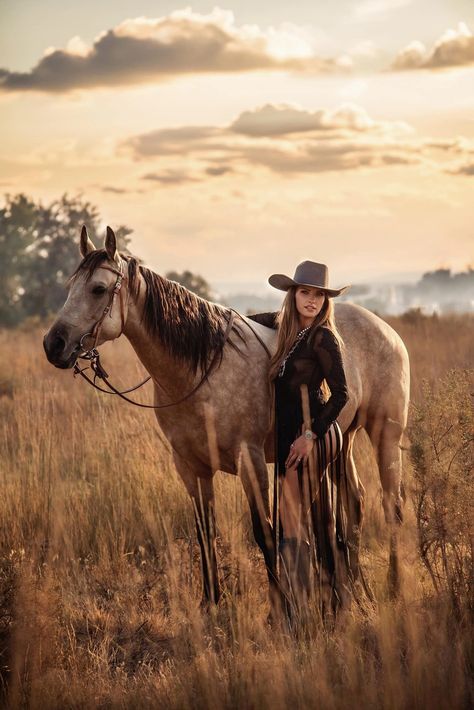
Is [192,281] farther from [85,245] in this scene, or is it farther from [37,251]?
[85,245]

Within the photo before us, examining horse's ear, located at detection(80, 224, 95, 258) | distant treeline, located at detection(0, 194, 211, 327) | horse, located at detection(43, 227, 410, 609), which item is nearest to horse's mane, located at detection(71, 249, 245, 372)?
horse, located at detection(43, 227, 410, 609)

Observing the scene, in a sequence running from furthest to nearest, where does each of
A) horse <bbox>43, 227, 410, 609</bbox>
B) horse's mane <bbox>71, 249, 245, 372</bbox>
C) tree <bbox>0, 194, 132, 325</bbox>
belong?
1. tree <bbox>0, 194, 132, 325</bbox>
2. horse's mane <bbox>71, 249, 245, 372</bbox>
3. horse <bbox>43, 227, 410, 609</bbox>

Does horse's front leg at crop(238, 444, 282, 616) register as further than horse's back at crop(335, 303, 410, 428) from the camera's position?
Answer: No

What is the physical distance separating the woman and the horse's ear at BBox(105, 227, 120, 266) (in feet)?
2.90

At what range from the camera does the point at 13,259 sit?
3056 centimetres

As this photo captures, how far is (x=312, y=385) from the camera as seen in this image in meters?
4.20

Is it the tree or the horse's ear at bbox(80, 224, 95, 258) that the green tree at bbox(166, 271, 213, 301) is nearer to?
the tree

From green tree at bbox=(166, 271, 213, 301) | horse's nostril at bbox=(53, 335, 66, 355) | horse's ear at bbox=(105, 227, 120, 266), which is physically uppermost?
green tree at bbox=(166, 271, 213, 301)

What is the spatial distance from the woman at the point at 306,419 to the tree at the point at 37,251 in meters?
25.1

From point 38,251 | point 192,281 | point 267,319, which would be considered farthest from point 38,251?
point 267,319

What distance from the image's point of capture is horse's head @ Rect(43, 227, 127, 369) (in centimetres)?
407

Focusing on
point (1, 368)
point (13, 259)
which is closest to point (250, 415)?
point (1, 368)

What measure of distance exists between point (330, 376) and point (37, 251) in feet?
94.5

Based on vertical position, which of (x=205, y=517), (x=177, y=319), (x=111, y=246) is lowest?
(x=205, y=517)
